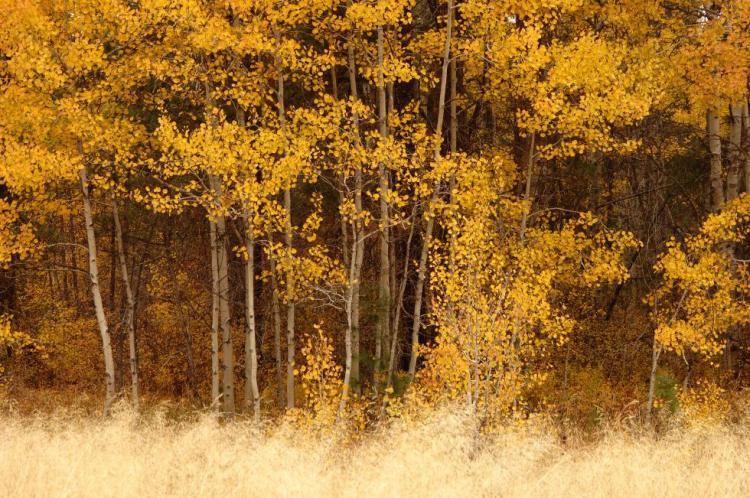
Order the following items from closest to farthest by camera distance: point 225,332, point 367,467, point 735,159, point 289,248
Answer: point 367,467
point 289,248
point 225,332
point 735,159

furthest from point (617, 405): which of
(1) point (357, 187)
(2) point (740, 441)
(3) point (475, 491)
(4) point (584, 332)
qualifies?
(3) point (475, 491)

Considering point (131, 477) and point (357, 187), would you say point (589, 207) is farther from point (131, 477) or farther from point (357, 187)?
point (131, 477)

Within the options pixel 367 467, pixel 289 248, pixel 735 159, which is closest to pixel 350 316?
pixel 289 248

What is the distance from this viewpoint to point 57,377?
19984 mm

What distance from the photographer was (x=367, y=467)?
8.16 metres

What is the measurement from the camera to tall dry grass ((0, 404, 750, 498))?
7.21 metres

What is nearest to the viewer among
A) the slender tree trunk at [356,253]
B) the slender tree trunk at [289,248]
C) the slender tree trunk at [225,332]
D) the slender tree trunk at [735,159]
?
the slender tree trunk at [289,248]

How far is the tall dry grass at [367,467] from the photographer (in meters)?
7.21

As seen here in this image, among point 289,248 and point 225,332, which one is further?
point 225,332

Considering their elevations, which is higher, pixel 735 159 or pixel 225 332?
pixel 735 159

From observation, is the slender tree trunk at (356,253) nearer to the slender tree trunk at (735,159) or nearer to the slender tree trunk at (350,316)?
the slender tree trunk at (350,316)

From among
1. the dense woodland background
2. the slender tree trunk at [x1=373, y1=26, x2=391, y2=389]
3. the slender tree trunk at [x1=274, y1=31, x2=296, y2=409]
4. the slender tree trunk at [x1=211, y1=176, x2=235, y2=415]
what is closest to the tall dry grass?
the dense woodland background

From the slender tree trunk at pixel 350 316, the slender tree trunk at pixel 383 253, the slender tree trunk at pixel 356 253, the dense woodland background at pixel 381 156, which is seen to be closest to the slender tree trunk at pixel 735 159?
the dense woodland background at pixel 381 156

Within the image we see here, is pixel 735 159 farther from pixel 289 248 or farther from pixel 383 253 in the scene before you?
pixel 289 248
